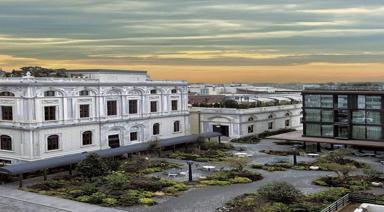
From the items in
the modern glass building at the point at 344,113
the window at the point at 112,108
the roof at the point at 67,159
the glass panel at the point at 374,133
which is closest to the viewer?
the roof at the point at 67,159

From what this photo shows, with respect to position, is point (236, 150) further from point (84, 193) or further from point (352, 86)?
point (84, 193)

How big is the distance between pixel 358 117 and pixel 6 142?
147 feet

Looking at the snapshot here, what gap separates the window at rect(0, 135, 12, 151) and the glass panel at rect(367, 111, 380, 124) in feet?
148

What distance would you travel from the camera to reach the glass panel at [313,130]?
66625 mm

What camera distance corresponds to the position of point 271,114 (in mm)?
84562

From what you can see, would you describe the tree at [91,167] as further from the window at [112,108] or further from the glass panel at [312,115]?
the glass panel at [312,115]

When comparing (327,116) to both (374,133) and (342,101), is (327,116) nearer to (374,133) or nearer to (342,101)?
(342,101)

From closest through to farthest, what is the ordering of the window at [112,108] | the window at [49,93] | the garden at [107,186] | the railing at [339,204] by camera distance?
the railing at [339,204] → the garden at [107,186] → the window at [49,93] → the window at [112,108]

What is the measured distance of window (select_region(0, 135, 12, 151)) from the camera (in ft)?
181

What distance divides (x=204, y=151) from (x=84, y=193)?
25757 mm

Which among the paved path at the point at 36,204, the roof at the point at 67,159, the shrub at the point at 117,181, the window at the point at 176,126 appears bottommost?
the paved path at the point at 36,204

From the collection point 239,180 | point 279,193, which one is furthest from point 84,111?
point 279,193

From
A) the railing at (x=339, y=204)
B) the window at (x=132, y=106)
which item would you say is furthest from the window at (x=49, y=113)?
the railing at (x=339, y=204)

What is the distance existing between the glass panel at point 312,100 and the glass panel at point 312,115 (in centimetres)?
84
